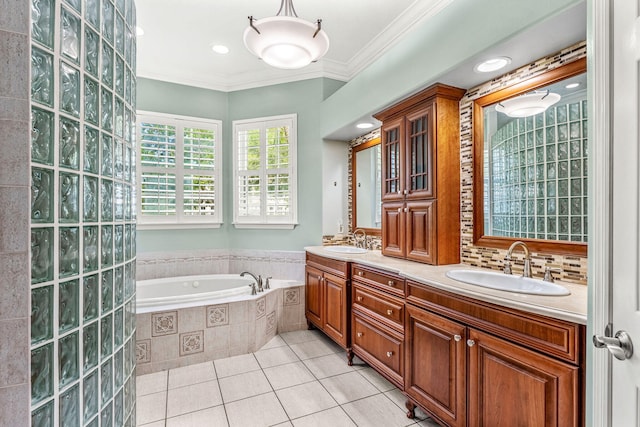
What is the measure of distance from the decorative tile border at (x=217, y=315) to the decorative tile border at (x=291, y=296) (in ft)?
2.56

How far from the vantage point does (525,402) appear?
51.7 inches

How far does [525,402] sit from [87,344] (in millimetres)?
1658

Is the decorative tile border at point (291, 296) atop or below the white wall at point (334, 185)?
below

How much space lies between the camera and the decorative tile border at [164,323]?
8.66 feet

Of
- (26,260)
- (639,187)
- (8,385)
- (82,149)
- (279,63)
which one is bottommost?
(8,385)

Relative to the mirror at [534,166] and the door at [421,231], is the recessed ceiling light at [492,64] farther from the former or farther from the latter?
the door at [421,231]

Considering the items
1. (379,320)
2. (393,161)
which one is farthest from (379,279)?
(393,161)

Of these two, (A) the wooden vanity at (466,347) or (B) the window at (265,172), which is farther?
(B) the window at (265,172)

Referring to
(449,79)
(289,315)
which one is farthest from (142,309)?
(449,79)

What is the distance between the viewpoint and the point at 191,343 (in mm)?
2746

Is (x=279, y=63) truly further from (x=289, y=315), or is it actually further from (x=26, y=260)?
(x=289, y=315)

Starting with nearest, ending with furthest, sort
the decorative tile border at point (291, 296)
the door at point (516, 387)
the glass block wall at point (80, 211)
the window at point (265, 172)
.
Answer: the glass block wall at point (80, 211) < the door at point (516, 387) < the decorative tile border at point (291, 296) < the window at point (265, 172)

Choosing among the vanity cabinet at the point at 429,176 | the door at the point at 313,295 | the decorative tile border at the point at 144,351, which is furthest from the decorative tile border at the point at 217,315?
the vanity cabinet at the point at 429,176

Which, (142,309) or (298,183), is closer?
(142,309)
